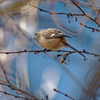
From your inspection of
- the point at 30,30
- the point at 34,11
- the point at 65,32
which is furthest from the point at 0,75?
the point at 34,11

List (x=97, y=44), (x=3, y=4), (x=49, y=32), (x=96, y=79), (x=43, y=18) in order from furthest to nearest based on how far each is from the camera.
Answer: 1. (x=43, y=18)
2. (x=3, y=4)
3. (x=49, y=32)
4. (x=97, y=44)
5. (x=96, y=79)

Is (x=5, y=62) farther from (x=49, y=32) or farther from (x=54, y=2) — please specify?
(x=54, y=2)

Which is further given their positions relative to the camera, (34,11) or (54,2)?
(34,11)

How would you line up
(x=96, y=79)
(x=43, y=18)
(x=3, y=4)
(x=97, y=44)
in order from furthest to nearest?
(x=43, y=18), (x=3, y=4), (x=97, y=44), (x=96, y=79)

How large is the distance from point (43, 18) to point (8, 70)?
1.77m

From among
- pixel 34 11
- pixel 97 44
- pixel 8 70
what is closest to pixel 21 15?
pixel 34 11

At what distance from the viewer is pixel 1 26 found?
167 inches

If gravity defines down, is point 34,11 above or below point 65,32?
above

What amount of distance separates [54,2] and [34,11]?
1.00 meters

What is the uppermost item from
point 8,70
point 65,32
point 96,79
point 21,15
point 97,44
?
point 21,15

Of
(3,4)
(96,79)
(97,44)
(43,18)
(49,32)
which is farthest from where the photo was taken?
(43,18)

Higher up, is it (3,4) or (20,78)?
(3,4)

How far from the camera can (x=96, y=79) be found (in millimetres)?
2354

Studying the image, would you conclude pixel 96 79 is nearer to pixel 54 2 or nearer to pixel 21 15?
pixel 54 2
